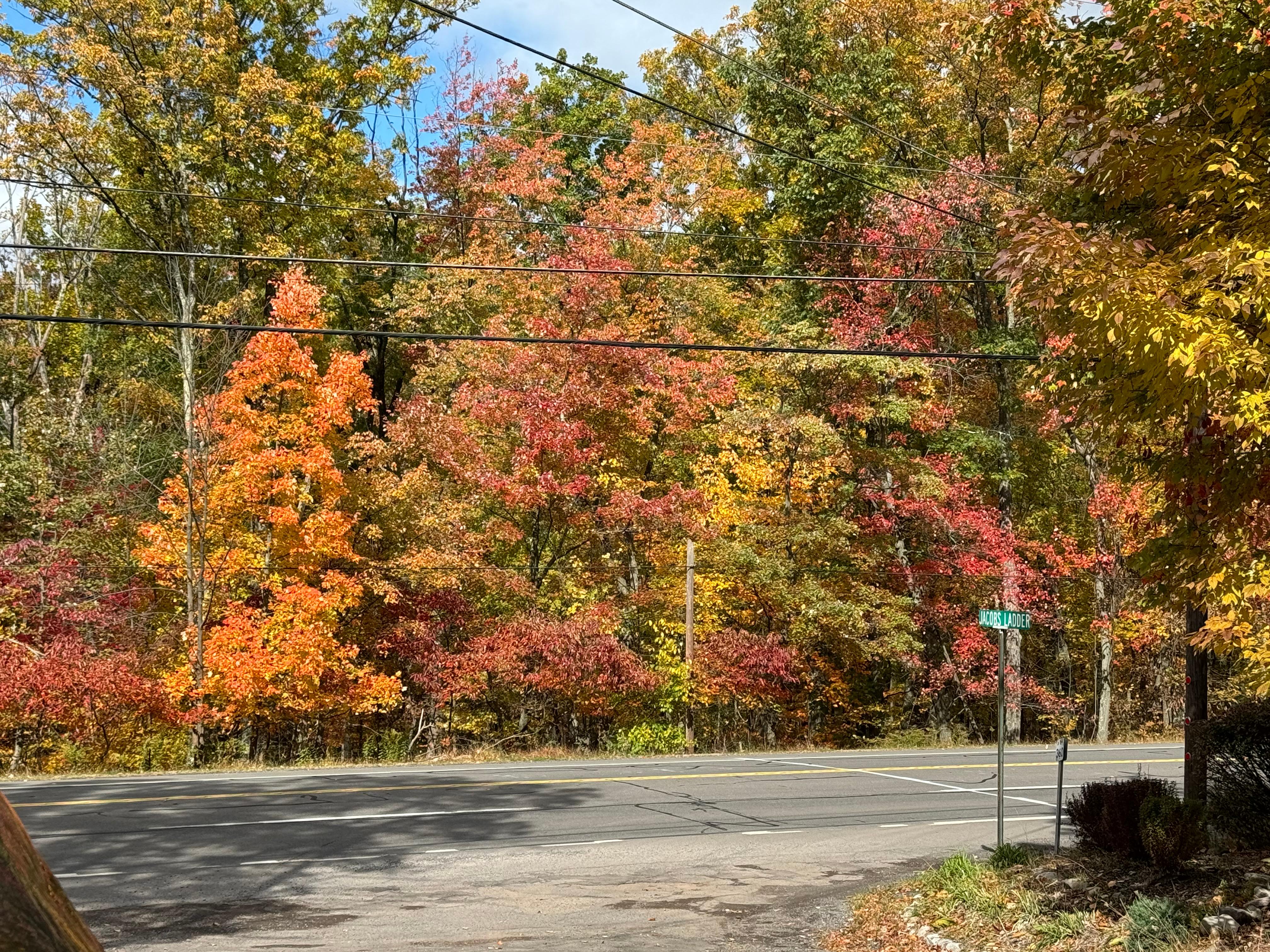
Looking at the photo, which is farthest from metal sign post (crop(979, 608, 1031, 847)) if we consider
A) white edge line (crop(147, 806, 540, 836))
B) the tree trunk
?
the tree trunk

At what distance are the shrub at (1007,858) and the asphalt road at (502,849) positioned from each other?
1.31 meters

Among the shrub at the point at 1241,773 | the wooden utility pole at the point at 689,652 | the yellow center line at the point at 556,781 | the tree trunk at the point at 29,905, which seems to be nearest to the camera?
the tree trunk at the point at 29,905

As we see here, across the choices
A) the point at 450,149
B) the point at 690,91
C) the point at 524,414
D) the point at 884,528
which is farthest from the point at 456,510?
the point at 690,91

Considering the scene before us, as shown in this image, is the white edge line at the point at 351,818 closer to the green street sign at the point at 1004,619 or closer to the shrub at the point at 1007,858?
the shrub at the point at 1007,858

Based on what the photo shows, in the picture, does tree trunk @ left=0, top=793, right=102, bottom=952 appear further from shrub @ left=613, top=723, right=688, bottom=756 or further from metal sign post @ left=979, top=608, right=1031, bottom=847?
shrub @ left=613, top=723, right=688, bottom=756

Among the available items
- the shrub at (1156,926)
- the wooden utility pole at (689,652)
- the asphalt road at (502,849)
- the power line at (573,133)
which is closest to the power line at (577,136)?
the power line at (573,133)

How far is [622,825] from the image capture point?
12391 millimetres

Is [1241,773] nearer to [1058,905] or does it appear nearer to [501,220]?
[1058,905]

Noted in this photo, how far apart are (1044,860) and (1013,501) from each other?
24.8 m

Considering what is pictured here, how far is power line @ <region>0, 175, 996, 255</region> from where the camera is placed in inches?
915

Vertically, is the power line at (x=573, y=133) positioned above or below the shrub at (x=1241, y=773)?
above

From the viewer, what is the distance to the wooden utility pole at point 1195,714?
29.6ft

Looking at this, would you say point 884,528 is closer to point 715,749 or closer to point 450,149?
point 715,749

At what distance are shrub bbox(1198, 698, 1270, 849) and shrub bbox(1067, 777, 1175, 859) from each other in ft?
1.30
